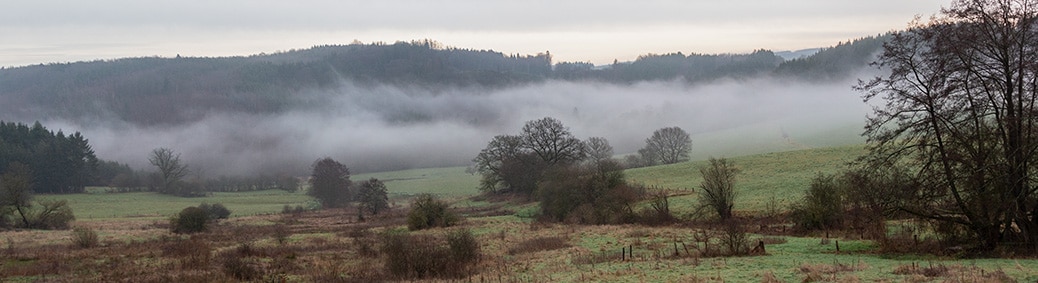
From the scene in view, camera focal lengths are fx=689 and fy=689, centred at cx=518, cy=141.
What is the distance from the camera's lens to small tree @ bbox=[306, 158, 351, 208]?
339 feet

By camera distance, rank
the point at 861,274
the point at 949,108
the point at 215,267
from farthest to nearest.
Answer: the point at 215,267 → the point at 949,108 → the point at 861,274

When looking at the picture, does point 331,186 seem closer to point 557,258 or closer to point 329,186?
point 329,186

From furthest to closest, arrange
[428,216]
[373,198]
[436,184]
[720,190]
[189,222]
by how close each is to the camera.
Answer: [436,184]
[373,198]
[189,222]
[428,216]
[720,190]

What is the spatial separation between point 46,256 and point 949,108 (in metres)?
39.0

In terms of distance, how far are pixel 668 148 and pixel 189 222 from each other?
7598 cm

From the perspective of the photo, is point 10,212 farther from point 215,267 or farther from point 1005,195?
point 1005,195

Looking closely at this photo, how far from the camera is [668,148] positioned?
4405 inches

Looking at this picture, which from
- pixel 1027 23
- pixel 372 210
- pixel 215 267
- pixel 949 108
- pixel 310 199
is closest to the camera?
pixel 1027 23

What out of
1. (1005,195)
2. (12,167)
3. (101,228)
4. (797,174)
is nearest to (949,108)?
(1005,195)

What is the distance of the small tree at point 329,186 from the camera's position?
103438 millimetres

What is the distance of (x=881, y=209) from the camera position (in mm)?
22359

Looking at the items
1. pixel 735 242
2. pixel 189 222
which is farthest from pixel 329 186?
pixel 735 242

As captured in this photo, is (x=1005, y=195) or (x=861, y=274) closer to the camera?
(x=861, y=274)

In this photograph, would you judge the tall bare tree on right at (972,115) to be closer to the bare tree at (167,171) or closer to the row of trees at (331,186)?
the row of trees at (331,186)
